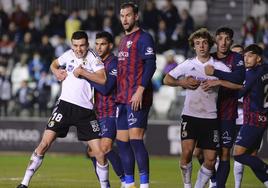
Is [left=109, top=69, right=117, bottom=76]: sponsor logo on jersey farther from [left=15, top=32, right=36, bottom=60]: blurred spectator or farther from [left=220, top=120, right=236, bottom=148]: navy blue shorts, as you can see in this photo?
[left=15, top=32, right=36, bottom=60]: blurred spectator

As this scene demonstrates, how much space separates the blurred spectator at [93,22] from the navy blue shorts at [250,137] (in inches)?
546

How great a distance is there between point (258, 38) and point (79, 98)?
13.3 m

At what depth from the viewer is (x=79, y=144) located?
76.9 ft

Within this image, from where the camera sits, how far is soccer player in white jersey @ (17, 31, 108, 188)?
12.3 m

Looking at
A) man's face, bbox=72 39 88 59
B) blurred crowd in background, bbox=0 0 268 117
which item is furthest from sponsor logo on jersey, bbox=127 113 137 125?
blurred crowd in background, bbox=0 0 268 117

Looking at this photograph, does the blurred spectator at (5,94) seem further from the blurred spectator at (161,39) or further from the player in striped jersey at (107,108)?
the player in striped jersey at (107,108)

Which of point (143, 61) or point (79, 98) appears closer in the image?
point (143, 61)

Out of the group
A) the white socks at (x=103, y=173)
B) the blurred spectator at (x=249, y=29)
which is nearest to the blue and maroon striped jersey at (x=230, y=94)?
the white socks at (x=103, y=173)

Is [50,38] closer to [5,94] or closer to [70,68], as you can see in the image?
[5,94]

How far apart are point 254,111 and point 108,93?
88.4 inches

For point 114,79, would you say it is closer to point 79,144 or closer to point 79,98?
point 79,98

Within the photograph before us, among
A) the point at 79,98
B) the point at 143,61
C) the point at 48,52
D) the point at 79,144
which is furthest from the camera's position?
the point at 48,52

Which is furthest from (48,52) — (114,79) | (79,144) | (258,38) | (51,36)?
(114,79)

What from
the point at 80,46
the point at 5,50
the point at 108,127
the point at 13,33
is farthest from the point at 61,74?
the point at 13,33
